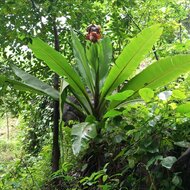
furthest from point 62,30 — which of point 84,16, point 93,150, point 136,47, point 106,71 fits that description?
point 93,150

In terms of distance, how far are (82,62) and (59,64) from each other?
0.65 feet

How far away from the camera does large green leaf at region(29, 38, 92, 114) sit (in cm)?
171

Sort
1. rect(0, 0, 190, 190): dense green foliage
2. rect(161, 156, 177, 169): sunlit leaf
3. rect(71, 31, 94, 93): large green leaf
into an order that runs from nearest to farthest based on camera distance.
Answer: rect(161, 156, 177, 169): sunlit leaf, rect(0, 0, 190, 190): dense green foliage, rect(71, 31, 94, 93): large green leaf

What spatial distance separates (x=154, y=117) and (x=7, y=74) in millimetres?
972

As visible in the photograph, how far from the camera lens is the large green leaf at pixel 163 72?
1.60 m

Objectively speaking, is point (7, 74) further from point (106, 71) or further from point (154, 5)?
point (154, 5)

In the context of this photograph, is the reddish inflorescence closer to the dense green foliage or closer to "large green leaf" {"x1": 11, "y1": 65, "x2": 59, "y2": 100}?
the dense green foliage

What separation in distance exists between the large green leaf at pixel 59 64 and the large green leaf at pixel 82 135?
1.00 feet

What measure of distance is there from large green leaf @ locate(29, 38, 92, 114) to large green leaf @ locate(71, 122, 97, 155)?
30cm

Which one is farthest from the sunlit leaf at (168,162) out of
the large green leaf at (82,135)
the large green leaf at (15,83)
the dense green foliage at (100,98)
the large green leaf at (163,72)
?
the large green leaf at (15,83)

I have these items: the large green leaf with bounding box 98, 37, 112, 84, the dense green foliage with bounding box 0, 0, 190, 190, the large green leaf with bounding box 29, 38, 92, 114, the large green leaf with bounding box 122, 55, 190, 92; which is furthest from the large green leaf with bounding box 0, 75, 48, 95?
the large green leaf with bounding box 122, 55, 190, 92

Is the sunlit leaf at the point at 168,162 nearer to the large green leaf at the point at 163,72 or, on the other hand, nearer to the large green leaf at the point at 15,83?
the large green leaf at the point at 163,72

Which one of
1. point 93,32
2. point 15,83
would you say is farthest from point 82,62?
point 15,83

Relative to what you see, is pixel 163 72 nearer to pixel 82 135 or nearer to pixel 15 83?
pixel 82 135
